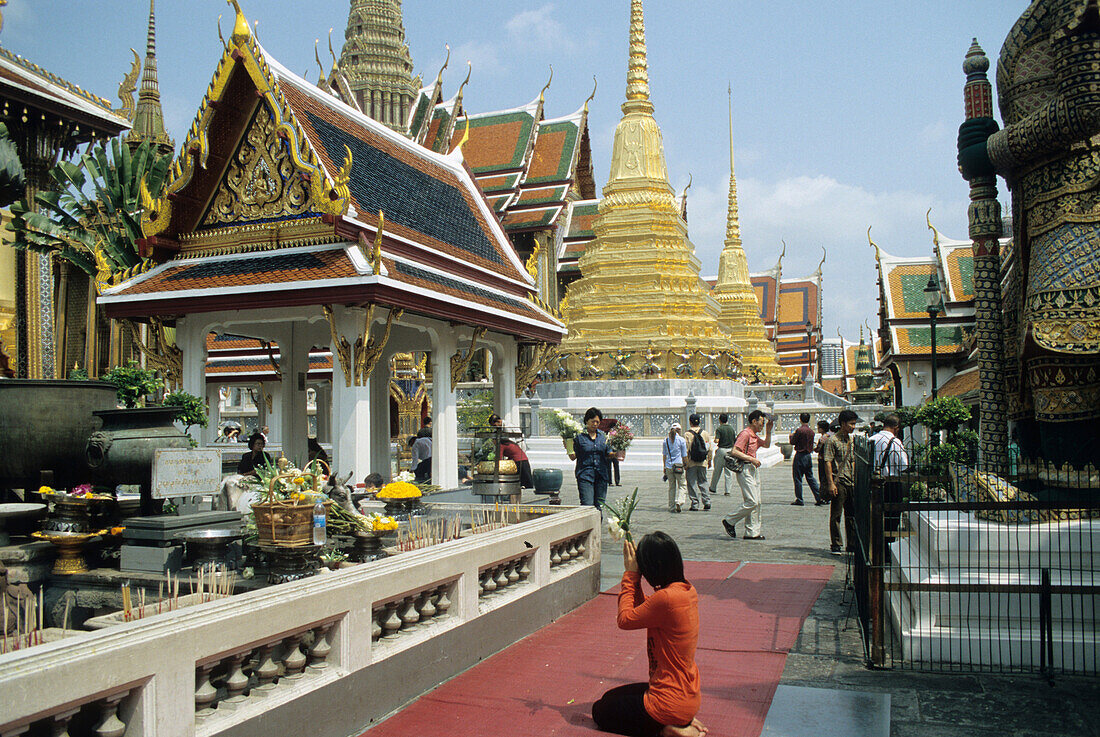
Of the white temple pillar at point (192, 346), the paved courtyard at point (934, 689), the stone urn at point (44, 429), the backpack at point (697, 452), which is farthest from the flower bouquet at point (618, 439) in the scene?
the stone urn at point (44, 429)

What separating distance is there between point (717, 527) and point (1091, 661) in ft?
24.5

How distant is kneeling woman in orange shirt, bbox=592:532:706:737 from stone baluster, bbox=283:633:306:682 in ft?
5.19

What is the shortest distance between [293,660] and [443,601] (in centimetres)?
150

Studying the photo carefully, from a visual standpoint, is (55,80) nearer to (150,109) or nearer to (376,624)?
(150,109)

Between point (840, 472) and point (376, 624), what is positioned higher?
point (840, 472)

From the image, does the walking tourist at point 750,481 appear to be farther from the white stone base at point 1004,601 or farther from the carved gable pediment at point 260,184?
the carved gable pediment at point 260,184

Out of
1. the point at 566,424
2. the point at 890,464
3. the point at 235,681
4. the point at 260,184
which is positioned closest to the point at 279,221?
the point at 260,184

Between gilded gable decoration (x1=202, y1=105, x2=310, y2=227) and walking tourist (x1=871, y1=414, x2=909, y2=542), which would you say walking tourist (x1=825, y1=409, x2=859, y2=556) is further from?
gilded gable decoration (x1=202, y1=105, x2=310, y2=227)

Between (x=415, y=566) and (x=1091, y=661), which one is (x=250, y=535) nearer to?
(x=415, y=566)

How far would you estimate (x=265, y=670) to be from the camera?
438 cm

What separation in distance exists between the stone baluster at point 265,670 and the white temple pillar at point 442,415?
802 centimetres

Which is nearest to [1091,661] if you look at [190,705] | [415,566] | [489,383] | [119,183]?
[415,566]

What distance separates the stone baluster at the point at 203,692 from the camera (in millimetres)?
3984

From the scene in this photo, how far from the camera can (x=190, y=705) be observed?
380 centimetres
